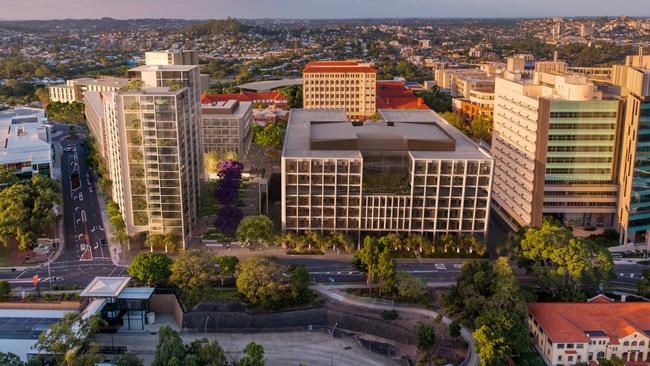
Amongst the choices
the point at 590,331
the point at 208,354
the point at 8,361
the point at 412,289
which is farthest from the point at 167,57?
the point at 590,331

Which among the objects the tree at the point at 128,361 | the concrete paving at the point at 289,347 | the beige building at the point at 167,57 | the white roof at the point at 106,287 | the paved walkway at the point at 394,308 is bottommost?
the concrete paving at the point at 289,347

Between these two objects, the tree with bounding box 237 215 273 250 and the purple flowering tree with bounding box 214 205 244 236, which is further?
the purple flowering tree with bounding box 214 205 244 236

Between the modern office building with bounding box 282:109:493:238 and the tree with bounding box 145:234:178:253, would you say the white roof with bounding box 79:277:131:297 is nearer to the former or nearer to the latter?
the tree with bounding box 145:234:178:253

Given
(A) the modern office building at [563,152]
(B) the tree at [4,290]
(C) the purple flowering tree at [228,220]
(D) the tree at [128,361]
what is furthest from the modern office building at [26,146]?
(A) the modern office building at [563,152]

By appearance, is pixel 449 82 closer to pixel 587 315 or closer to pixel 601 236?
pixel 601 236

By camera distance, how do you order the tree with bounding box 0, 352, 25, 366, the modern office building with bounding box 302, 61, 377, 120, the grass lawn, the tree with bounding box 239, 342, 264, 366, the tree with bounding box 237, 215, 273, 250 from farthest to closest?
the modern office building with bounding box 302, 61, 377, 120 < the tree with bounding box 237, 215, 273, 250 < the grass lawn < the tree with bounding box 239, 342, 264, 366 < the tree with bounding box 0, 352, 25, 366

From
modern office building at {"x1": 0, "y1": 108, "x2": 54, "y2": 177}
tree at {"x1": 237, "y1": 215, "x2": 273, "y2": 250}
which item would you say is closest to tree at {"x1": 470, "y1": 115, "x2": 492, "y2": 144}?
tree at {"x1": 237, "y1": 215, "x2": 273, "y2": 250}

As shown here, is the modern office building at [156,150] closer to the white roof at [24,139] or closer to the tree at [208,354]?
the white roof at [24,139]
